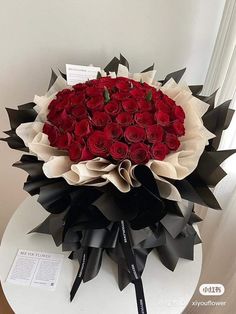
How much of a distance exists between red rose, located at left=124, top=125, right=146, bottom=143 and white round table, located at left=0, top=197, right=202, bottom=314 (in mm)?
346

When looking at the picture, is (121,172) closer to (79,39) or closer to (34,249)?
(34,249)

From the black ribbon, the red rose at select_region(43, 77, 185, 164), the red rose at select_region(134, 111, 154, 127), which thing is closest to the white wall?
the red rose at select_region(43, 77, 185, 164)

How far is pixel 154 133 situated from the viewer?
1.94ft

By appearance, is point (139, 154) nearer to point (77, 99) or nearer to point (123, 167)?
point (123, 167)

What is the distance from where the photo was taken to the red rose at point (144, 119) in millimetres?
601

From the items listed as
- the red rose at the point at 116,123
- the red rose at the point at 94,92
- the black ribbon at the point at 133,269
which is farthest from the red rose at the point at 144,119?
the black ribbon at the point at 133,269

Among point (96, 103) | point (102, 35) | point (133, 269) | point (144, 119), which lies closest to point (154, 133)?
point (144, 119)

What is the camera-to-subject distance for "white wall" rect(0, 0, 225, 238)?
0.78 meters

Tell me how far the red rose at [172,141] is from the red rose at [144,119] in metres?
0.05

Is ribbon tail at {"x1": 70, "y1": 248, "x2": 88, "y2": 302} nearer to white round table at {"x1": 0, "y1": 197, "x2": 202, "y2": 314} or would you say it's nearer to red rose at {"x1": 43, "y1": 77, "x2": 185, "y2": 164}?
white round table at {"x1": 0, "y1": 197, "x2": 202, "y2": 314}

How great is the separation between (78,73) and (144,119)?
0.29m

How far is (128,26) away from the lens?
0.82m

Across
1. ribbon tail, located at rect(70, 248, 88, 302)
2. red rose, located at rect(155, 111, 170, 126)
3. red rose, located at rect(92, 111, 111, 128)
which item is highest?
red rose, located at rect(155, 111, 170, 126)

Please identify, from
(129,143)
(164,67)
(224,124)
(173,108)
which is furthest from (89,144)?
(164,67)
